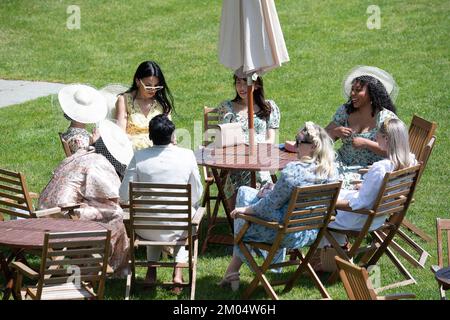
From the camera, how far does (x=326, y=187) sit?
8086mm

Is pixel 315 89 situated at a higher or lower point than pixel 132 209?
lower

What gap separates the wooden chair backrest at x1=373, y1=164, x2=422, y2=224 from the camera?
8.59 metres

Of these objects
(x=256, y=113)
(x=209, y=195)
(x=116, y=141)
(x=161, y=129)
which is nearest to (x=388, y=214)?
(x=161, y=129)

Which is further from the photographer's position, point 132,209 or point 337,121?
point 337,121

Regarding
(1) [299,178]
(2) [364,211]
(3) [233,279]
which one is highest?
(1) [299,178]

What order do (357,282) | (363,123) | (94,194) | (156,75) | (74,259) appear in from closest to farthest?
(357,282) < (74,259) < (94,194) < (363,123) < (156,75)

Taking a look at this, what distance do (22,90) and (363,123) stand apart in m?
8.04

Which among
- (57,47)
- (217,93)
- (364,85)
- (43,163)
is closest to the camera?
(364,85)

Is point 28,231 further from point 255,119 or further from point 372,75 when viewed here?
point 372,75

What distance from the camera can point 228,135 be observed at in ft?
34.2

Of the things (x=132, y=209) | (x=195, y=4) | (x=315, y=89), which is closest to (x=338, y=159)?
(x=132, y=209)
